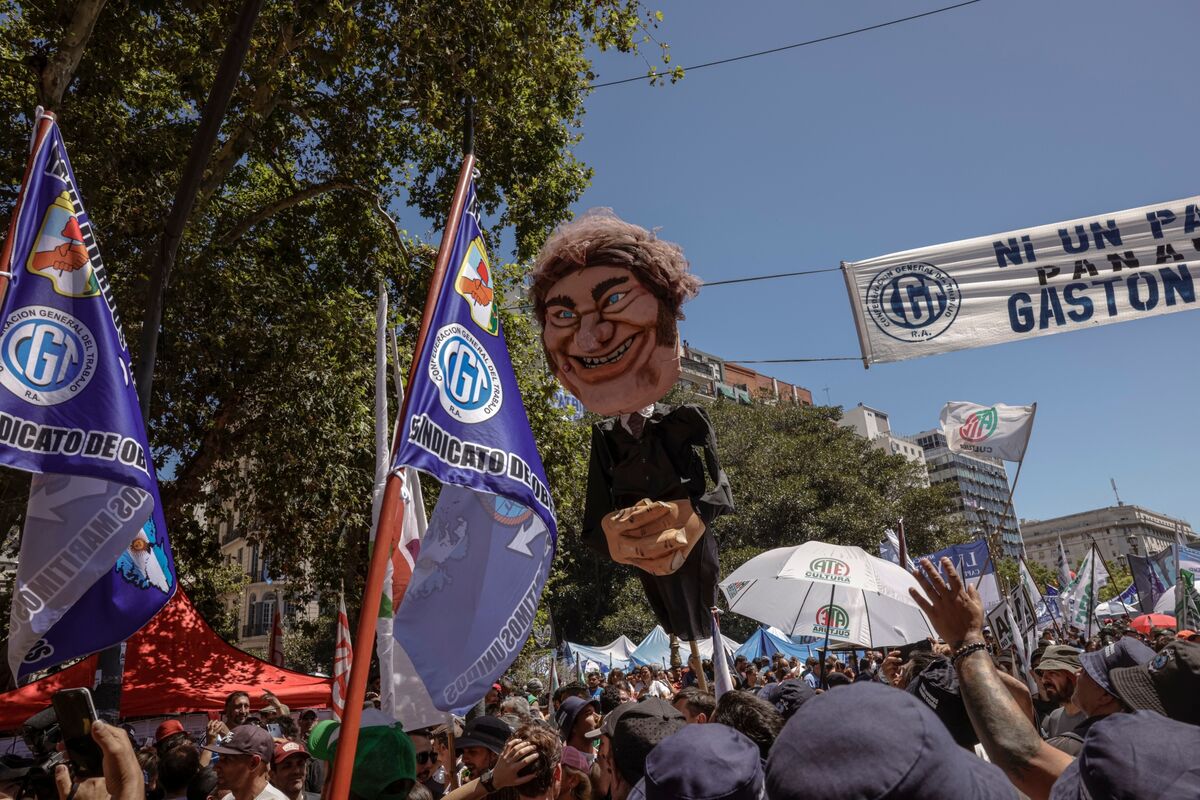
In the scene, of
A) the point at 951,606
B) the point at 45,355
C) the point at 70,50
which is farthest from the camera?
the point at 70,50

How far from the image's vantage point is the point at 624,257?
4391 millimetres

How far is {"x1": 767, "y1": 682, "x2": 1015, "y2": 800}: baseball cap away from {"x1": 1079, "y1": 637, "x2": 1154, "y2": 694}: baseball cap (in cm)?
230

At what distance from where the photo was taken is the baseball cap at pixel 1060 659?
5137mm

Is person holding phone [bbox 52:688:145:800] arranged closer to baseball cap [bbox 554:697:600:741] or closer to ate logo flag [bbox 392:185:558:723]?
ate logo flag [bbox 392:185:558:723]

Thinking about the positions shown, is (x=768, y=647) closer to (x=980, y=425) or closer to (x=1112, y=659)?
(x=980, y=425)

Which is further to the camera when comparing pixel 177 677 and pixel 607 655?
pixel 607 655

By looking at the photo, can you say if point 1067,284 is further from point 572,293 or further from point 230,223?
point 230,223

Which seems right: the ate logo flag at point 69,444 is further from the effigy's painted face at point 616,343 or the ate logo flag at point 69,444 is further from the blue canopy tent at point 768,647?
the blue canopy tent at point 768,647

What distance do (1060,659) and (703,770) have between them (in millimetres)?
4406

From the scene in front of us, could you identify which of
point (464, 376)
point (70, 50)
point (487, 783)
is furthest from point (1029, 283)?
point (70, 50)

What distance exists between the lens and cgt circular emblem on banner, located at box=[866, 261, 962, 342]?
18.7 feet

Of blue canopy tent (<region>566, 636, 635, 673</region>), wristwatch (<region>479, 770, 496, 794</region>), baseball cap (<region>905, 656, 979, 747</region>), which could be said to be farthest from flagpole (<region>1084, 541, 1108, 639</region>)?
wristwatch (<region>479, 770, 496, 794</region>)

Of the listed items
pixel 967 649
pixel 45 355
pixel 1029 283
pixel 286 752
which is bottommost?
pixel 286 752

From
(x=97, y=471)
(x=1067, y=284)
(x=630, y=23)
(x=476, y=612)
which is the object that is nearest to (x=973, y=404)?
(x=1067, y=284)
